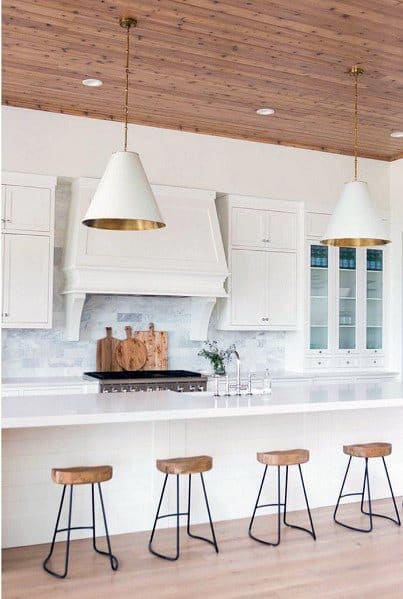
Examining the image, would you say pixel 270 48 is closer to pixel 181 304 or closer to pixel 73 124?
pixel 73 124

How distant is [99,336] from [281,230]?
1978mm

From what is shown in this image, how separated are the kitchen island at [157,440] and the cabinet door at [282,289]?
1578 millimetres

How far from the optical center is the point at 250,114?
5.41 m

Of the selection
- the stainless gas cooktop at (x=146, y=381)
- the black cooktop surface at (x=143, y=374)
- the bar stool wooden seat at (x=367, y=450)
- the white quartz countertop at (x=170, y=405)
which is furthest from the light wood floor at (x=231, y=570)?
the black cooktop surface at (x=143, y=374)

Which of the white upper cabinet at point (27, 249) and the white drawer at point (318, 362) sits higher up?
the white upper cabinet at point (27, 249)

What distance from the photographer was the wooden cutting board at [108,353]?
5.74 m

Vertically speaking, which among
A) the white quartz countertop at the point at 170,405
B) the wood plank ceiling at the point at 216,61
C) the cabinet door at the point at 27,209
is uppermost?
the wood plank ceiling at the point at 216,61

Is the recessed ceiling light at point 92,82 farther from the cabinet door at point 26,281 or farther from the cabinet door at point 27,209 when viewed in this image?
the cabinet door at point 26,281

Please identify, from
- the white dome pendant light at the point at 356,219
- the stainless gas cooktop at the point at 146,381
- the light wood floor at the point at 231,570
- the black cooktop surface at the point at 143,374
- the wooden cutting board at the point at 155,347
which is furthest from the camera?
the wooden cutting board at the point at 155,347

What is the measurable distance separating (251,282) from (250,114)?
1.53m

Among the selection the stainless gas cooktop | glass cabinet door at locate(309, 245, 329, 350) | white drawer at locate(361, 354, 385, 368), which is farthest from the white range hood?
white drawer at locate(361, 354, 385, 368)

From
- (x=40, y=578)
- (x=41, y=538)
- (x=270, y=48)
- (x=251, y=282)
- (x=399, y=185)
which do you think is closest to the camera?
(x=40, y=578)

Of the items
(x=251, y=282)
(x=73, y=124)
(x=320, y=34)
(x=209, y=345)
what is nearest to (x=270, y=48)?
(x=320, y=34)

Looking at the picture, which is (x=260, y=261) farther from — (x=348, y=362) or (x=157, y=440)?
(x=157, y=440)
